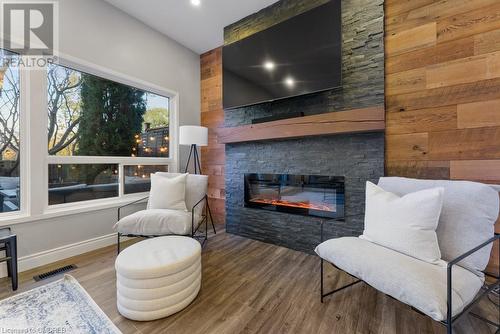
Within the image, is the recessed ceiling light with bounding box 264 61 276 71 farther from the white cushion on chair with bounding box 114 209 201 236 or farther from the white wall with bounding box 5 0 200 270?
the white cushion on chair with bounding box 114 209 201 236

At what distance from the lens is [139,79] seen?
2.92m

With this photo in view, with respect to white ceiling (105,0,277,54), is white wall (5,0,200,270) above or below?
below

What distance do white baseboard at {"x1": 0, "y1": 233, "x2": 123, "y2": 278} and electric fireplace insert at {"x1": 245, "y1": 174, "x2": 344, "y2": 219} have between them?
1735 mm

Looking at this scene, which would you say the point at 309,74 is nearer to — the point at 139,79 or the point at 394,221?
the point at 394,221

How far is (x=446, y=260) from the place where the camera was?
130cm

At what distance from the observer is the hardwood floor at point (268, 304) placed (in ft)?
→ 4.37

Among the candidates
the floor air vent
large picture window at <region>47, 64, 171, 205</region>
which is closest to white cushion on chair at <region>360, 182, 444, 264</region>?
the floor air vent

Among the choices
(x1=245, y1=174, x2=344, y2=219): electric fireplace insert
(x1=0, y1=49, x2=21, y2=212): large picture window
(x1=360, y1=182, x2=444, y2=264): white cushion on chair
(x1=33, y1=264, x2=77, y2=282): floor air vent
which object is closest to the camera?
(x1=360, y1=182, x2=444, y2=264): white cushion on chair

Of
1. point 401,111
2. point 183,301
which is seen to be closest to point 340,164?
point 401,111

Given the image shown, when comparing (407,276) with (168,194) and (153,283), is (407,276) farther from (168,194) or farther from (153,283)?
(168,194)

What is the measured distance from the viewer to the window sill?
6.44 ft

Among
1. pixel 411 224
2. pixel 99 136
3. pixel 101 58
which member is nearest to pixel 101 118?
pixel 99 136

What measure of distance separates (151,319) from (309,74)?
2449 millimetres

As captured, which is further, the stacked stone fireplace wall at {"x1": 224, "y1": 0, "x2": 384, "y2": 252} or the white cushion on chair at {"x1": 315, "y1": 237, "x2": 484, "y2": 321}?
the stacked stone fireplace wall at {"x1": 224, "y1": 0, "x2": 384, "y2": 252}
